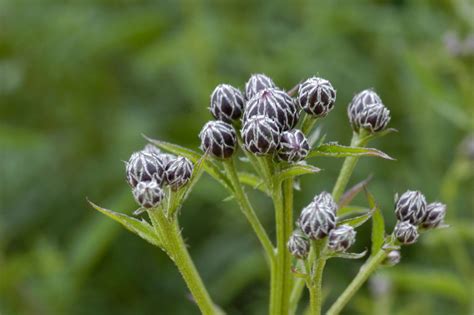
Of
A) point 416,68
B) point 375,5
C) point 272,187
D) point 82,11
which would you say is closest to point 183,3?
point 82,11

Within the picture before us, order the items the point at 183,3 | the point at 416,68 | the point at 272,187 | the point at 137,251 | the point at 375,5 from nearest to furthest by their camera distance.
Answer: the point at 272,187, the point at 416,68, the point at 137,251, the point at 183,3, the point at 375,5

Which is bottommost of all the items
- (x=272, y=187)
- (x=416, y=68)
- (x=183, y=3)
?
(x=416, y=68)

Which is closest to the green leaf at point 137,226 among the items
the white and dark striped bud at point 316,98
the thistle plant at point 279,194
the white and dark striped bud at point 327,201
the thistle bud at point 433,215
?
the thistle plant at point 279,194

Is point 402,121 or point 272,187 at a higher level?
point 272,187

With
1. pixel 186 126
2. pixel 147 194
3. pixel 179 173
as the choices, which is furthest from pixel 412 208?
pixel 186 126

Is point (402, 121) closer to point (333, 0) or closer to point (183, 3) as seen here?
point (333, 0)

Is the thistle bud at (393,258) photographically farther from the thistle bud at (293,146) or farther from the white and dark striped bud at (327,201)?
the thistle bud at (293,146)

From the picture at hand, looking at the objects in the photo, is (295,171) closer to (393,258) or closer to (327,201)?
(327,201)
